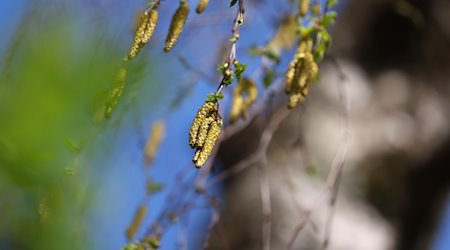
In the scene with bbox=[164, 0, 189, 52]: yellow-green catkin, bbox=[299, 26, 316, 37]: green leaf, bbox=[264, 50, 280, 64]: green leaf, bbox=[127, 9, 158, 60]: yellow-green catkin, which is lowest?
bbox=[127, 9, 158, 60]: yellow-green catkin

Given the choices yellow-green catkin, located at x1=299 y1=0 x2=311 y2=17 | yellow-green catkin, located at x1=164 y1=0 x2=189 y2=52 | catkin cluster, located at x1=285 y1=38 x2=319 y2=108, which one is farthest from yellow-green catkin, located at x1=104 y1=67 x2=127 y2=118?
yellow-green catkin, located at x1=299 y1=0 x2=311 y2=17

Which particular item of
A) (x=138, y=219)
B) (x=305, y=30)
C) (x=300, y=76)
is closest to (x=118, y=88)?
(x=300, y=76)

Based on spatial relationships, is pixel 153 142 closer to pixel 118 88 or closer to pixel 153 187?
pixel 153 187

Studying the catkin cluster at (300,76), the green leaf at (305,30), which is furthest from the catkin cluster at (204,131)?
the green leaf at (305,30)

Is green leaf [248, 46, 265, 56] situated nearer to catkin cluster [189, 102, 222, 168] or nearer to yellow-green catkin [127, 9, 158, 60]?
yellow-green catkin [127, 9, 158, 60]

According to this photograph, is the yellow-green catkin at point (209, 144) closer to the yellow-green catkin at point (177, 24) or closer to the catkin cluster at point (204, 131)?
the catkin cluster at point (204, 131)
